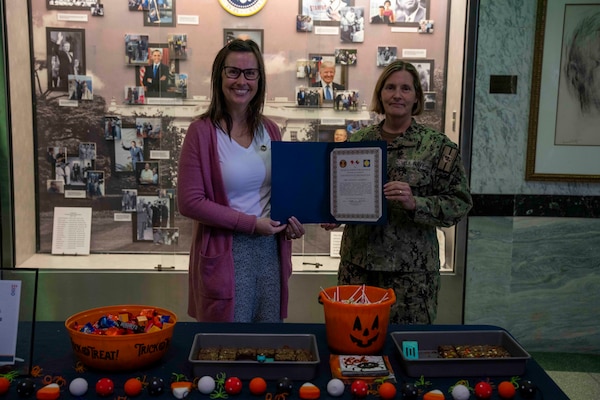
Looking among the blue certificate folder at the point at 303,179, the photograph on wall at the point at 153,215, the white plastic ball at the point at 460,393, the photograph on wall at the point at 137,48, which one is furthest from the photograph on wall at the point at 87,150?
the white plastic ball at the point at 460,393

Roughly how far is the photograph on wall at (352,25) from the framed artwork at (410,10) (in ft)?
0.72

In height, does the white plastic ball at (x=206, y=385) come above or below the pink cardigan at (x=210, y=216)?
below

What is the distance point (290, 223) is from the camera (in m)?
2.14

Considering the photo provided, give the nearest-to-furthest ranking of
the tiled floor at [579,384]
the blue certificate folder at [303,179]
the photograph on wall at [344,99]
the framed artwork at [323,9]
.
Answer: the blue certificate folder at [303,179] < the tiled floor at [579,384] < the framed artwork at [323,9] < the photograph on wall at [344,99]

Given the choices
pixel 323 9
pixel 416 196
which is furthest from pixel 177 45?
pixel 416 196

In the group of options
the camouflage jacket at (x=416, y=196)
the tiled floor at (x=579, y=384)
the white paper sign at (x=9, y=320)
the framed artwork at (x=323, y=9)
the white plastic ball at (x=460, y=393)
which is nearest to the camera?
the white plastic ball at (x=460, y=393)

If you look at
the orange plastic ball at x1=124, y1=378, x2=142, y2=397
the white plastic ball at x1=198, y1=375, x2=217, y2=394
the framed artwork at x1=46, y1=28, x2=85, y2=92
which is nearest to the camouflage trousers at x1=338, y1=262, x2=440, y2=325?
the white plastic ball at x1=198, y1=375, x2=217, y2=394

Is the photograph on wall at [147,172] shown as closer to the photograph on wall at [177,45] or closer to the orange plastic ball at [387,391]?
the photograph on wall at [177,45]

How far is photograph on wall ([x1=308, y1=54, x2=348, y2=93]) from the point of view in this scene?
3.70m

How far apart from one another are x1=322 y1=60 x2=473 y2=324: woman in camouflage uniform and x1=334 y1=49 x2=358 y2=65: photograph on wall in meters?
1.43

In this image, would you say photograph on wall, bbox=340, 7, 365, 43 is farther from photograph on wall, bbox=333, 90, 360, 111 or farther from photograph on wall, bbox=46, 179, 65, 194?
photograph on wall, bbox=46, 179, 65, 194

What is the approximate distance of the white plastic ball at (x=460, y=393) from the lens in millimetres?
1353

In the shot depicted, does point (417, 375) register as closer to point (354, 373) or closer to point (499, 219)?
point (354, 373)

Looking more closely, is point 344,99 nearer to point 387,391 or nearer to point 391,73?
point 391,73
